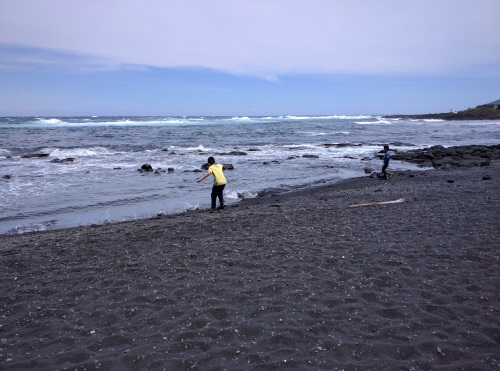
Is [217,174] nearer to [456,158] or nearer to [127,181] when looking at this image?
[127,181]

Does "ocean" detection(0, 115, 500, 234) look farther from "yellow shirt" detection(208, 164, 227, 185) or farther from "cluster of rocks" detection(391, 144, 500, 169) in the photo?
"cluster of rocks" detection(391, 144, 500, 169)

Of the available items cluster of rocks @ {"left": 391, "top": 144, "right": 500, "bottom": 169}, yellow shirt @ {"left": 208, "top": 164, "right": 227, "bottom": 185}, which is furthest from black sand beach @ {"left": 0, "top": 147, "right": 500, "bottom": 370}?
cluster of rocks @ {"left": 391, "top": 144, "right": 500, "bottom": 169}

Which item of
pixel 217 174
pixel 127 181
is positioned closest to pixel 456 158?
pixel 217 174

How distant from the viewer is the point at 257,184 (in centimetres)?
1816

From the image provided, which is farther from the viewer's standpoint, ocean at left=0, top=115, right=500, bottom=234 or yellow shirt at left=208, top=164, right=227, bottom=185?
ocean at left=0, top=115, right=500, bottom=234

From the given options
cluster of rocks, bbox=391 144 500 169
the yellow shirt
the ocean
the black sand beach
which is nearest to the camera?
the black sand beach

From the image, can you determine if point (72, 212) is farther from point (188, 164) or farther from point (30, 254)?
point (188, 164)

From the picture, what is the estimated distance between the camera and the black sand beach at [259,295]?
4504 mm

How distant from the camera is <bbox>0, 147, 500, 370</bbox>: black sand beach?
14.8ft

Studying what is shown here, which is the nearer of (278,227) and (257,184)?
(278,227)

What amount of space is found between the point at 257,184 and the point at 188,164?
8.70 meters

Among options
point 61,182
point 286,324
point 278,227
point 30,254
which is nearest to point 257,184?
point 278,227

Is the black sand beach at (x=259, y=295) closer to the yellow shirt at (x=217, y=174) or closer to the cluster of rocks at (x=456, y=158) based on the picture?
the yellow shirt at (x=217, y=174)

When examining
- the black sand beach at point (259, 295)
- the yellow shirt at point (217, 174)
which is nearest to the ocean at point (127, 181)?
the yellow shirt at point (217, 174)
